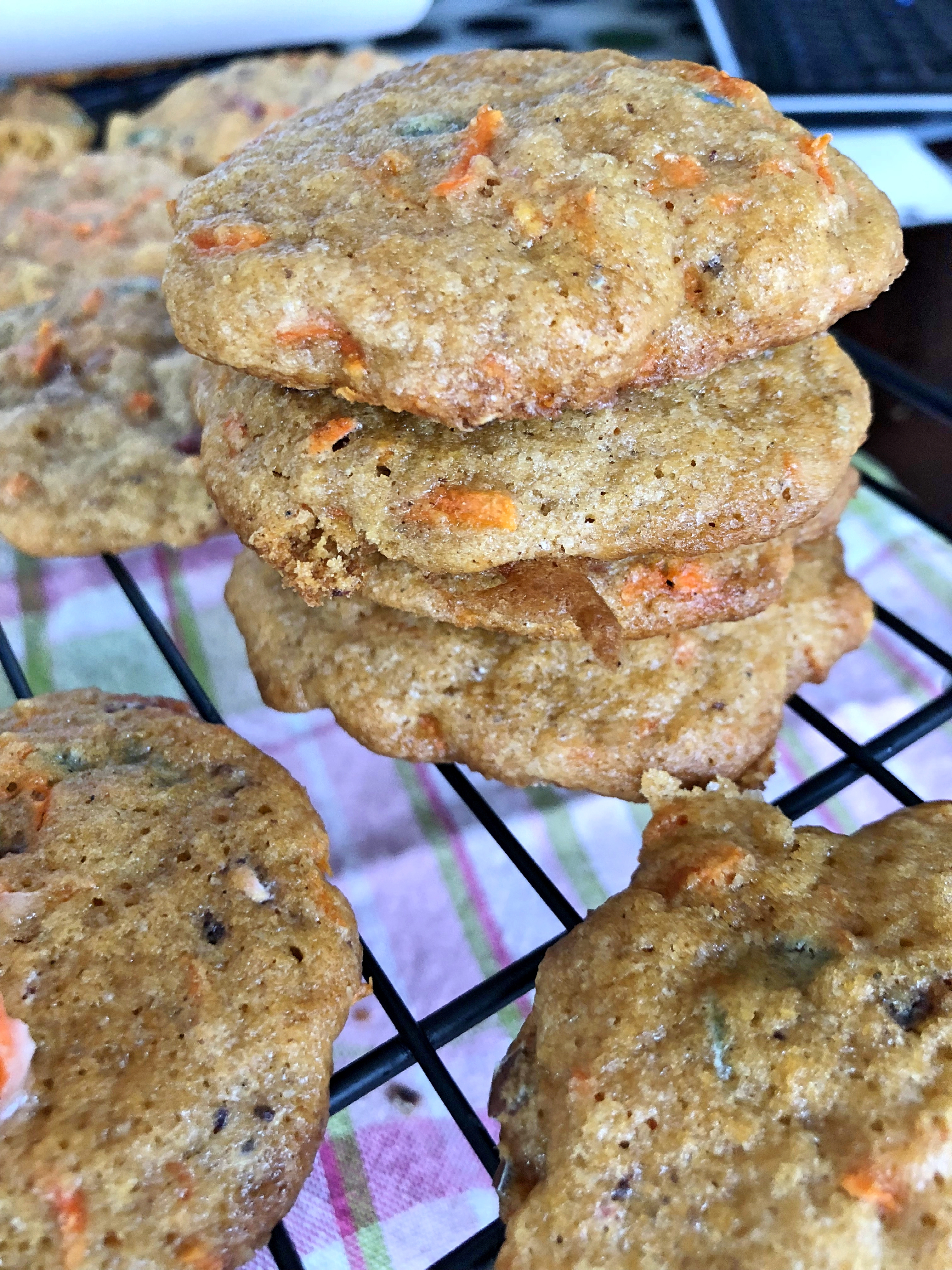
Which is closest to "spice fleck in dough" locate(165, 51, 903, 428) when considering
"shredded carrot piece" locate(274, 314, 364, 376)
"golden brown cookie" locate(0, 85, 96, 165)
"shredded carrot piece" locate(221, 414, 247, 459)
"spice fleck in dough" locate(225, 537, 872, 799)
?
"shredded carrot piece" locate(274, 314, 364, 376)

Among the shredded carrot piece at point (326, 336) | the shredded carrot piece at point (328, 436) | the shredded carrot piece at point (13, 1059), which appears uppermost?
the shredded carrot piece at point (326, 336)

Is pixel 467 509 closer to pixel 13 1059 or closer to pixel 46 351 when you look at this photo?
pixel 13 1059

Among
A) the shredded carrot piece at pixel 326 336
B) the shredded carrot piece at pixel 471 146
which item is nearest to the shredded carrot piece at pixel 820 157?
the shredded carrot piece at pixel 471 146

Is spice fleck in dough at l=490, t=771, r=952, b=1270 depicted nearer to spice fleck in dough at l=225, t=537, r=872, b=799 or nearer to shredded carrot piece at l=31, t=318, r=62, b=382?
spice fleck in dough at l=225, t=537, r=872, b=799

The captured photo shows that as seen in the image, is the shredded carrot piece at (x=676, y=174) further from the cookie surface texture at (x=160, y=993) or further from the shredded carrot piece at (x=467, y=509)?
the cookie surface texture at (x=160, y=993)

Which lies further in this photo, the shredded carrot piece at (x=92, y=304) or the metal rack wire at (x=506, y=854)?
the shredded carrot piece at (x=92, y=304)

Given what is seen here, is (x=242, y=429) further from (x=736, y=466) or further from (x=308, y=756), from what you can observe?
(x=308, y=756)

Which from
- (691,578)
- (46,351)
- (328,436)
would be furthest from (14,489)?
(691,578)
